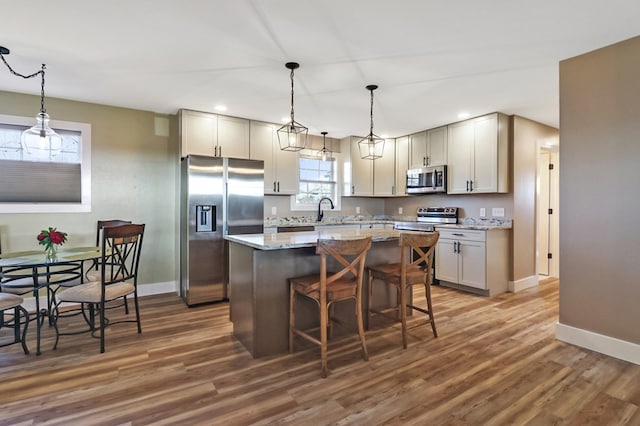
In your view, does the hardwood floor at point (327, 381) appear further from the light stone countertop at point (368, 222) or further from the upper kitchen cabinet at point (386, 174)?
the upper kitchen cabinet at point (386, 174)

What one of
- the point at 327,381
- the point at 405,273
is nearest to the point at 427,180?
the point at 405,273

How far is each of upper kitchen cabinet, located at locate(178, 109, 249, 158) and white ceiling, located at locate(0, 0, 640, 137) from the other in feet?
0.84

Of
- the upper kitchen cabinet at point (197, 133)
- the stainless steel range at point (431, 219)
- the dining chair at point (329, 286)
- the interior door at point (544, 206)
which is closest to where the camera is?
the dining chair at point (329, 286)

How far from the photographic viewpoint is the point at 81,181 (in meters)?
3.95

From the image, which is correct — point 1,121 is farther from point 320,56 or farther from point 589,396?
point 589,396

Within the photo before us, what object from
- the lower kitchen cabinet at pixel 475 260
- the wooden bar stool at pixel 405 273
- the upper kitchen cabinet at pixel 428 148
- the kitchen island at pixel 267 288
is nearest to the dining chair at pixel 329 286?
the kitchen island at pixel 267 288

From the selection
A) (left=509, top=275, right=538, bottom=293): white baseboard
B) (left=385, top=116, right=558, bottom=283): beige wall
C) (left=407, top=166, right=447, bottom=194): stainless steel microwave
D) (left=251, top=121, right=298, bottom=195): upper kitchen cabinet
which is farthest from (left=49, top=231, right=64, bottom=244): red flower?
(left=509, top=275, right=538, bottom=293): white baseboard

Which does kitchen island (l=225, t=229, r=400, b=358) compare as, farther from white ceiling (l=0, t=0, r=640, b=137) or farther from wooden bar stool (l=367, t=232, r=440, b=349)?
white ceiling (l=0, t=0, r=640, b=137)

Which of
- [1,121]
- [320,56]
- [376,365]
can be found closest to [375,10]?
[320,56]

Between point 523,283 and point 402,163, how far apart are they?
2657mm

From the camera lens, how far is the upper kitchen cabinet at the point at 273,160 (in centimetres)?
477

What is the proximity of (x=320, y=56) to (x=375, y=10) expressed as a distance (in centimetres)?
74

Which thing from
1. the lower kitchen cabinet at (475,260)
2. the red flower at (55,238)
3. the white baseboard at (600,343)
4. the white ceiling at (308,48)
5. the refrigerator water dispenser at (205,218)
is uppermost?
the white ceiling at (308,48)

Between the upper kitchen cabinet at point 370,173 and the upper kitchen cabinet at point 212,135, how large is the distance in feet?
6.47
